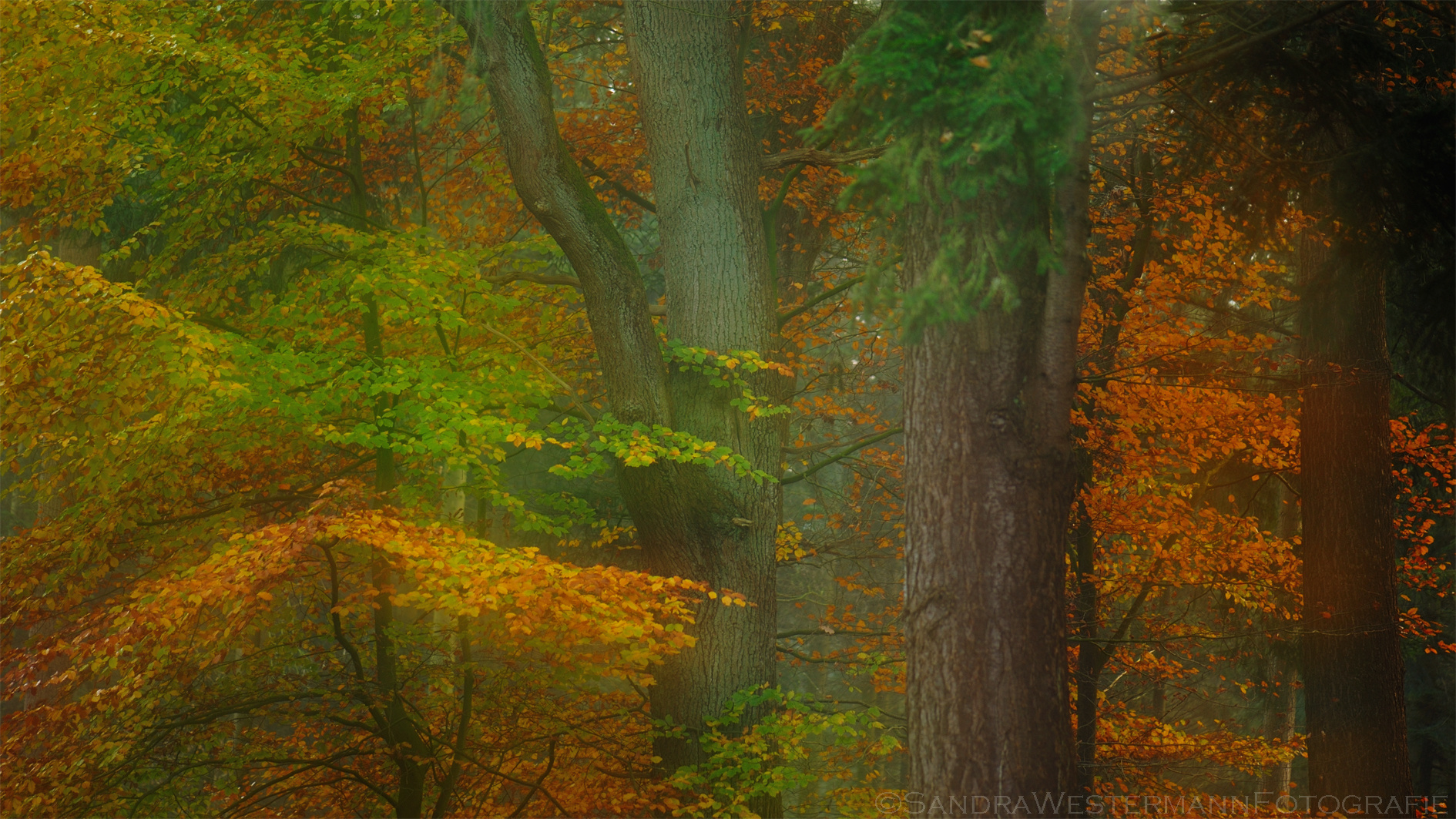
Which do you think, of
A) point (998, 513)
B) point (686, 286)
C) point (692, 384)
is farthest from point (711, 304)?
point (998, 513)

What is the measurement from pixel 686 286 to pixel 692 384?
2.64 feet

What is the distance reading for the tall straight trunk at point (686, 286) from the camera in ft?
21.6

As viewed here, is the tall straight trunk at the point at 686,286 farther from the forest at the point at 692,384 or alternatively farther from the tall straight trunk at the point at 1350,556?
the tall straight trunk at the point at 1350,556

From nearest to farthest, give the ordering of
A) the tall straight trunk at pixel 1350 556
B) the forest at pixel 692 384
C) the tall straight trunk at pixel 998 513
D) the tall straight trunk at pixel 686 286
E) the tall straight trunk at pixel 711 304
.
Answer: the tall straight trunk at pixel 998 513, the forest at pixel 692 384, the tall straight trunk at pixel 686 286, the tall straight trunk at pixel 711 304, the tall straight trunk at pixel 1350 556

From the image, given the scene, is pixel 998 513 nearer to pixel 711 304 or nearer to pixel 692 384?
pixel 692 384

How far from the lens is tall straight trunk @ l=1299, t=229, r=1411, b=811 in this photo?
25.7 ft

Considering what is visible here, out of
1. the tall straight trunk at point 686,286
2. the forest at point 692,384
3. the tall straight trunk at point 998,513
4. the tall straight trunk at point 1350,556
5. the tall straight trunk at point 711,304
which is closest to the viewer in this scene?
the tall straight trunk at point 998,513

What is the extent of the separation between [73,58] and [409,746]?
234 inches

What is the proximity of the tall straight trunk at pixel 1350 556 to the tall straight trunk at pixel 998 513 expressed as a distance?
5.05 m

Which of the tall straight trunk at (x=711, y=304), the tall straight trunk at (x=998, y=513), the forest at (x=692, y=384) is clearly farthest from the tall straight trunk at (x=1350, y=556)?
the tall straight trunk at (x=998, y=513)

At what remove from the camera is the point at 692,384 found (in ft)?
23.5

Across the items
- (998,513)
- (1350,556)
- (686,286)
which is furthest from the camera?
(1350,556)

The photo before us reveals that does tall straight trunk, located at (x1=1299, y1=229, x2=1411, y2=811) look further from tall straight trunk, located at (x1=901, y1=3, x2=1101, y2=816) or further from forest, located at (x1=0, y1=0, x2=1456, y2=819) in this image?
tall straight trunk, located at (x1=901, y1=3, x2=1101, y2=816)

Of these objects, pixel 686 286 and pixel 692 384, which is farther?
pixel 686 286
